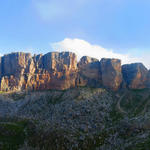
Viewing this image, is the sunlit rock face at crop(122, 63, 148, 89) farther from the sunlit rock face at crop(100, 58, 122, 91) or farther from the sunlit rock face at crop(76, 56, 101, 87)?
the sunlit rock face at crop(76, 56, 101, 87)

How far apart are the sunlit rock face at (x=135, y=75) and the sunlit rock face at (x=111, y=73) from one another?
9094 mm

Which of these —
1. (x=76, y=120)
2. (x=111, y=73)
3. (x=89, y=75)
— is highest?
(x=111, y=73)

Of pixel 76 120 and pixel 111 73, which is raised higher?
pixel 111 73

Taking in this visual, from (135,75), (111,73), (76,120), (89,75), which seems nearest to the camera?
(76,120)

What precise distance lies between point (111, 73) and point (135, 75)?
80.1 ft

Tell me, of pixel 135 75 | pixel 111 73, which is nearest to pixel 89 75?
pixel 111 73

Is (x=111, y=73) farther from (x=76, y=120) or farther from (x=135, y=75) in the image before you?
(x=76, y=120)

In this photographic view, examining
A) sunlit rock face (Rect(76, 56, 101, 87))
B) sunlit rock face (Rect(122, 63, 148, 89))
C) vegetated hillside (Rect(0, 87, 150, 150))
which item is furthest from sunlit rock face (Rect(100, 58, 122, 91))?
vegetated hillside (Rect(0, 87, 150, 150))

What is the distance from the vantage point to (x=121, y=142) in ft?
254

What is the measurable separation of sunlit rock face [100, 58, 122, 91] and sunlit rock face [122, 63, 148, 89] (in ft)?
29.8

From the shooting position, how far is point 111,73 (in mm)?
180875

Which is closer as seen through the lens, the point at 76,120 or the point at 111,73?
the point at 76,120

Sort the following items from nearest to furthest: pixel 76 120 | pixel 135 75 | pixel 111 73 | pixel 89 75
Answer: pixel 76 120 < pixel 135 75 < pixel 111 73 < pixel 89 75

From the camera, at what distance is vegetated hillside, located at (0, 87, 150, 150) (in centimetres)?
8056
